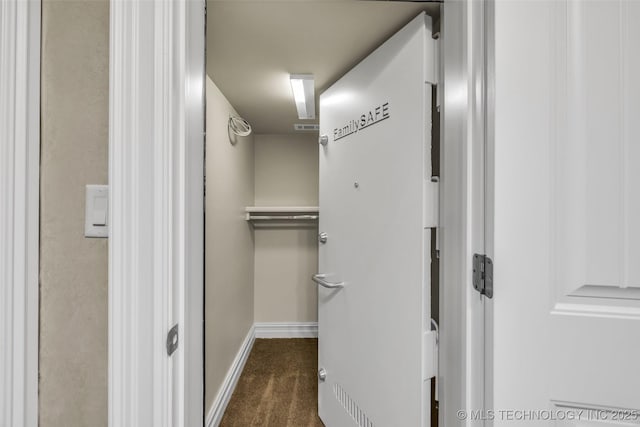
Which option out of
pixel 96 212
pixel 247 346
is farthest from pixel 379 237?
pixel 247 346

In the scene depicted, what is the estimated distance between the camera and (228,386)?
1.80m

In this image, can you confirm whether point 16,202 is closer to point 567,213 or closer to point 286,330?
point 567,213

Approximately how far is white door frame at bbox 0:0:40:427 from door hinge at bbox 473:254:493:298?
41.0 inches

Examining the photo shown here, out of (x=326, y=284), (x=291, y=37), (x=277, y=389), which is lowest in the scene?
(x=277, y=389)

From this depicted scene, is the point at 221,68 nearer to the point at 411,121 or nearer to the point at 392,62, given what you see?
the point at 392,62

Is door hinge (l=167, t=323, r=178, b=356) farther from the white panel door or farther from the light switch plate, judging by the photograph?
the white panel door

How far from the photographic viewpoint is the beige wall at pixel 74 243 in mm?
598

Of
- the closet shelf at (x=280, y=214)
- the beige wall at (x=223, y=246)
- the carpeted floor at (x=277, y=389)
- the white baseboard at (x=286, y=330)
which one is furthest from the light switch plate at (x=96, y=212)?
the white baseboard at (x=286, y=330)

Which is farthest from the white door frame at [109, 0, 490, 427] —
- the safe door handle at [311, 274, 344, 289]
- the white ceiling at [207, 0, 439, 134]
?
the safe door handle at [311, 274, 344, 289]

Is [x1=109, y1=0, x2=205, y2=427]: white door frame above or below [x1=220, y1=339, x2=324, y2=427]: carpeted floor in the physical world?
above

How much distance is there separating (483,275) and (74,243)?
975 mm

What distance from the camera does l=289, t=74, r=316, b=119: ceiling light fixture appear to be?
1.50 metres

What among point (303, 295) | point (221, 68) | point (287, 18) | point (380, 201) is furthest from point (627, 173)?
point (303, 295)

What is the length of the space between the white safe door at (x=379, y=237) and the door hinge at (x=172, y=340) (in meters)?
0.74
